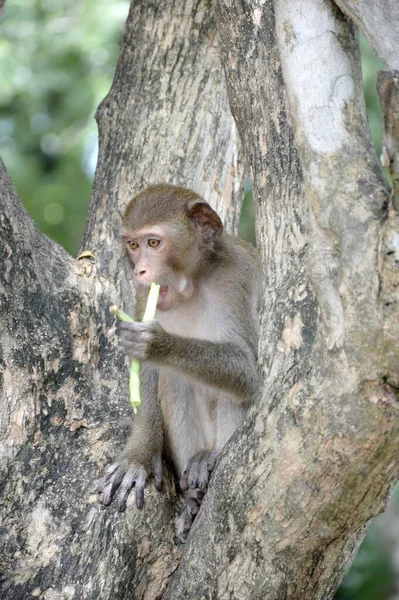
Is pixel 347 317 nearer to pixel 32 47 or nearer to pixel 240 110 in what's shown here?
pixel 240 110

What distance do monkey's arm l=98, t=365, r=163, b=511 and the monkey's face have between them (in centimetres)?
55

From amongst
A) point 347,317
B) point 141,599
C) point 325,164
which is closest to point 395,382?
point 347,317

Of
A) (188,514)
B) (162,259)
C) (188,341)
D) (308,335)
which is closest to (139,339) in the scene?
(188,341)

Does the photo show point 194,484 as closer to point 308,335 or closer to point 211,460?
point 211,460

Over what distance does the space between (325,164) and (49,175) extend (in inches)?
305

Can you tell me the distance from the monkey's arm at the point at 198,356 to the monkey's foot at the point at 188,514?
0.51 meters

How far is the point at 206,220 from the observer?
491 centimetres

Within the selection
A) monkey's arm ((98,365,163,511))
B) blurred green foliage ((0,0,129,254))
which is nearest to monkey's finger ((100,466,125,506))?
monkey's arm ((98,365,163,511))

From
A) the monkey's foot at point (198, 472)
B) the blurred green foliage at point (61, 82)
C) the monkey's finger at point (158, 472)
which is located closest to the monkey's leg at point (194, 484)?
the monkey's foot at point (198, 472)

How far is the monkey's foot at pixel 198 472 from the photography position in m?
4.59

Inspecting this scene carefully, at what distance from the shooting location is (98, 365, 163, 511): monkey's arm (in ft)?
14.4

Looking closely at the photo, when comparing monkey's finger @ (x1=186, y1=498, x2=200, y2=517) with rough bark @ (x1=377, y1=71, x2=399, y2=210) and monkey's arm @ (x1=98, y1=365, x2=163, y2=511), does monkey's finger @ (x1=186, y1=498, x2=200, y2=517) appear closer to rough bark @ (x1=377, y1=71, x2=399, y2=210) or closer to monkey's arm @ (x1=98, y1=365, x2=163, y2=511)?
monkey's arm @ (x1=98, y1=365, x2=163, y2=511)

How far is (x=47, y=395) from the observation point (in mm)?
4457

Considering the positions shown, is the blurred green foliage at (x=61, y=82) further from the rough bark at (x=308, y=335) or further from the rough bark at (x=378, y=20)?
the rough bark at (x=378, y=20)
